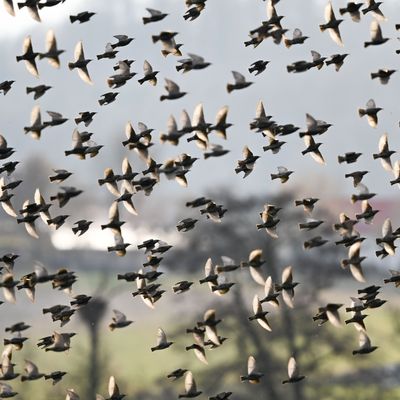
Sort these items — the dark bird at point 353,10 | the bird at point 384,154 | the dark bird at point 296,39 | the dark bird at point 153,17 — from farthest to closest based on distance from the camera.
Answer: the bird at point 384,154
the dark bird at point 296,39
the dark bird at point 353,10
the dark bird at point 153,17

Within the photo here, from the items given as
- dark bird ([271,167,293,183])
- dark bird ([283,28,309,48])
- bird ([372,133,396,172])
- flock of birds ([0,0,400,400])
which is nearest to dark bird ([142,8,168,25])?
flock of birds ([0,0,400,400])

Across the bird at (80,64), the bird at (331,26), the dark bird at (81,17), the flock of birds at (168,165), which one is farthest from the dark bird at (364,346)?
the dark bird at (81,17)

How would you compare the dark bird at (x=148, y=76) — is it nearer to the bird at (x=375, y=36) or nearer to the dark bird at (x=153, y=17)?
the dark bird at (x=153, y=17)

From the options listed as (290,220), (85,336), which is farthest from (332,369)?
(85,336)

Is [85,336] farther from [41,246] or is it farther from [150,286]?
[150,286]

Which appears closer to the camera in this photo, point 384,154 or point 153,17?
point 153,17

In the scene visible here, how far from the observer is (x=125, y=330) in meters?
57.8

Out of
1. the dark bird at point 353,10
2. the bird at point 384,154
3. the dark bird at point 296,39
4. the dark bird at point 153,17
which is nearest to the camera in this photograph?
the dark bird at point 153,17

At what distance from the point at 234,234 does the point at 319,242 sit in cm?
3149

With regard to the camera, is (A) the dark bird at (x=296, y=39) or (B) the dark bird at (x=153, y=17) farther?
(A) the dark bird at (x=296, y=39)

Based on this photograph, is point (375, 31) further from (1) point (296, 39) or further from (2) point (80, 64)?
(2) point (80, 64)

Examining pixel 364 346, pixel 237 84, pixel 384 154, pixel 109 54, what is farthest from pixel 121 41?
pixel 364 346

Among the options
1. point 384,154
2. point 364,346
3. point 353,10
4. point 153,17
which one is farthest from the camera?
point 364,346

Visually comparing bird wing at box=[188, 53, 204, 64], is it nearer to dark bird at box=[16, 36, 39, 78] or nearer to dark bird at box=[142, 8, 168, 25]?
dark bird at box=[142, 8, 168, 25]
